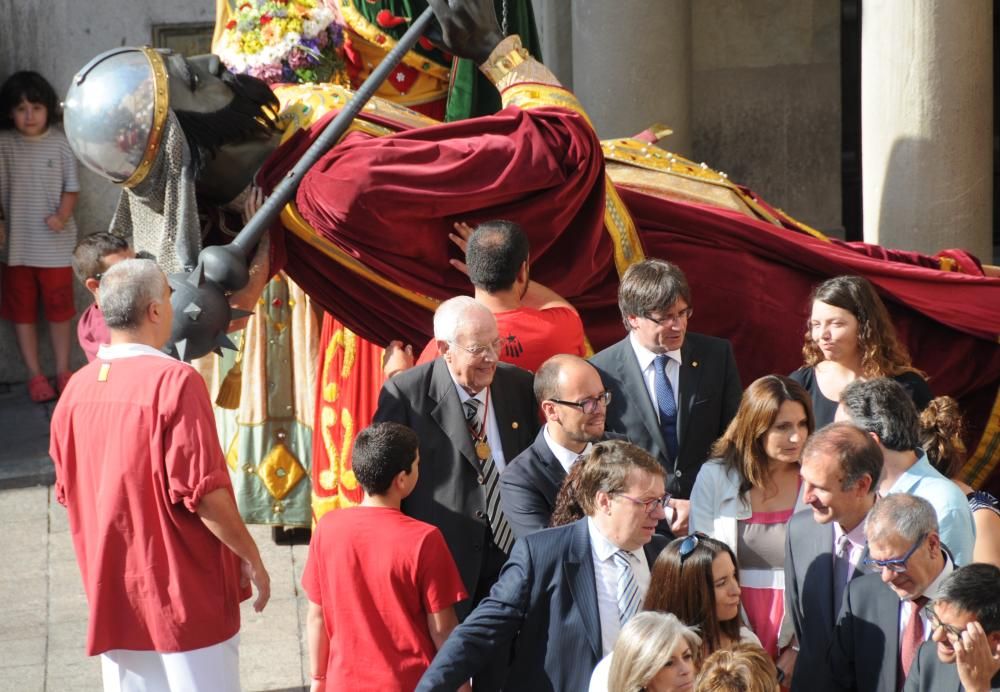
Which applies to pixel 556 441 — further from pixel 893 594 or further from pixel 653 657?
pixel 653 657

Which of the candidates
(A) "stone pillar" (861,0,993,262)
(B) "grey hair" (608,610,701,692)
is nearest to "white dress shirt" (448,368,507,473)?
(B) "grey hair" (608,610,701,692)

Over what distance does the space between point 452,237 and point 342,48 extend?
4.16ft

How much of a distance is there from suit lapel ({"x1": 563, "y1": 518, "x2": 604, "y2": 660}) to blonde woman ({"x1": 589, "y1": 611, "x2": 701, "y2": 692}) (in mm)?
512

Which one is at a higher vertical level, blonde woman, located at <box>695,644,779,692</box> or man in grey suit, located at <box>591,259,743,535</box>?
man in grey suit, located at <box>591,259,743,535</box>

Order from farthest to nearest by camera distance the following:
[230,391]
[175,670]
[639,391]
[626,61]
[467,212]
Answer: [626,61], [230,391], [467,212], [639,391], [175,670]

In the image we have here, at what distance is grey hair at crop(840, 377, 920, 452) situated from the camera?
18.4ft

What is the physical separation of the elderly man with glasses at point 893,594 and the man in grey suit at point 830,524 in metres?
0.24

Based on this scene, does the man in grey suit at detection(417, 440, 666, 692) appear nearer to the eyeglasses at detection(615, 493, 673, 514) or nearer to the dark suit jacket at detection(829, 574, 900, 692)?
the eyeglasses at detection(615, 493, 673, 514)

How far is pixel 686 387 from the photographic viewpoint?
642 cm

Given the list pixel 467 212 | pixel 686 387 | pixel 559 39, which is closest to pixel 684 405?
pixel 686 387

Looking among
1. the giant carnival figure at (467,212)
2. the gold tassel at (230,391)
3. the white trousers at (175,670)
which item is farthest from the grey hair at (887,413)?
the gold tassel at (230,391)

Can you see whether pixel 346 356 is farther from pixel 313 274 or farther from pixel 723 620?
pixel 723 620

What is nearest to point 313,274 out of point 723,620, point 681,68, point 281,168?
point 281,168

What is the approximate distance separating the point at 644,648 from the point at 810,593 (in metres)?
0.92
